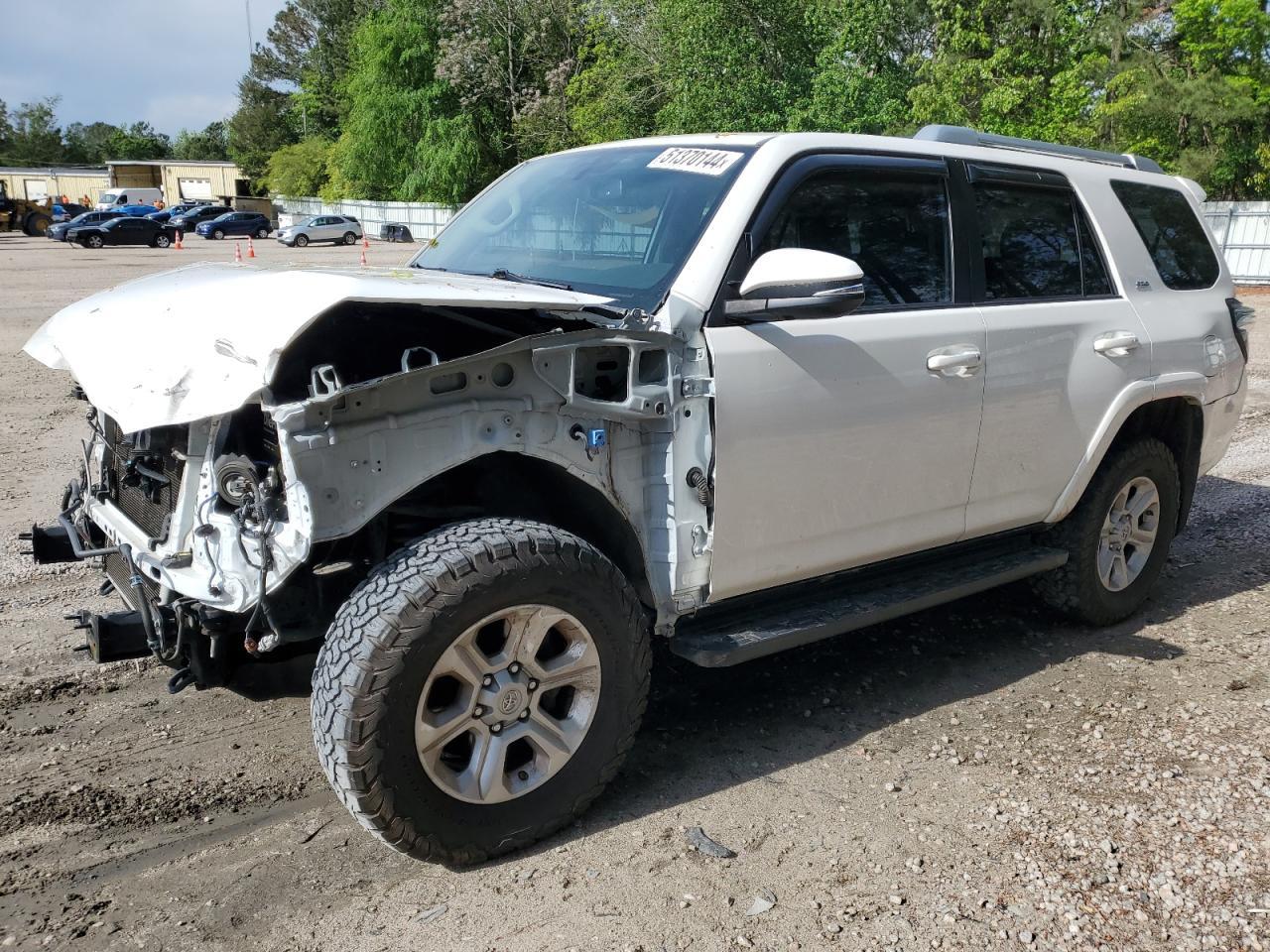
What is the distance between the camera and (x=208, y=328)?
273 centimetres

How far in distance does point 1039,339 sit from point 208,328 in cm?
306

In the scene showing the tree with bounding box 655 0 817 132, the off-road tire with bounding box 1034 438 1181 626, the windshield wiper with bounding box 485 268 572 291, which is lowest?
the off-road tire with bounding box 1034 438 1181 626

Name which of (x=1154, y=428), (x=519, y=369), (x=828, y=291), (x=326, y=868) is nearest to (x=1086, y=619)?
(x=1154, y=428)

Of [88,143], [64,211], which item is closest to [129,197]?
[64,211]

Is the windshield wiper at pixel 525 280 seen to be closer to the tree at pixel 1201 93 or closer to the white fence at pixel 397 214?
the tree at pixel 1201 93

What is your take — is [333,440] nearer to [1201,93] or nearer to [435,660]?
[435,660]

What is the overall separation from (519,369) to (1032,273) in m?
2.45

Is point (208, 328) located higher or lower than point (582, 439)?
higher

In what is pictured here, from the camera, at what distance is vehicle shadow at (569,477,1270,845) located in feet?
11.5

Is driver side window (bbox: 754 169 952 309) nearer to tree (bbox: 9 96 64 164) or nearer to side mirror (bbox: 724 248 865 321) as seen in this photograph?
side mirror (bbox: 724 248 865 321)

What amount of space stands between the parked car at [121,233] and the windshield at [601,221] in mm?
40360

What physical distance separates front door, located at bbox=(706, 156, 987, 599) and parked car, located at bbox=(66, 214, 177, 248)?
41.7 m

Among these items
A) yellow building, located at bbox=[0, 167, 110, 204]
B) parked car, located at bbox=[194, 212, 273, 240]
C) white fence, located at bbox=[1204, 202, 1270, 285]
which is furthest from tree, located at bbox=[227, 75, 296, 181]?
white fence, located at bbox=[1204, 202, 1270, 285]

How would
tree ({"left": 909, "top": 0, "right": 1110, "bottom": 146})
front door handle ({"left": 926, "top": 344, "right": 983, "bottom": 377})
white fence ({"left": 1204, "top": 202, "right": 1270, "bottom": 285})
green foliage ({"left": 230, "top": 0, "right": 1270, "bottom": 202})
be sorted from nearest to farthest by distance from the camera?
front door handle ({"left": 926, "top": 344, "right": 983, "bottom": 377}) < tree ({"left": 909, "top": 0, "right": 1110, "bottom": 146}) < green foliage ({"left": 230, "top": 0, "right": 1270, "bottom": 202}) < white fence ({"left": 1204, "top": 202, "right": 1270, "bottom": 285})
